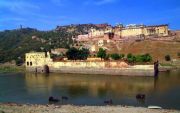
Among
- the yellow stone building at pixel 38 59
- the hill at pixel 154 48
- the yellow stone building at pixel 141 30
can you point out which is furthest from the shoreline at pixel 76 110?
the yellow stone building at pixel 141 30

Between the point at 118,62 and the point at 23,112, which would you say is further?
the point at 118,62

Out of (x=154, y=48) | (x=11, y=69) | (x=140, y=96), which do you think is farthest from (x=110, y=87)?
(x=154, y=48)

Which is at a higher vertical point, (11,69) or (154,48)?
(154,48)

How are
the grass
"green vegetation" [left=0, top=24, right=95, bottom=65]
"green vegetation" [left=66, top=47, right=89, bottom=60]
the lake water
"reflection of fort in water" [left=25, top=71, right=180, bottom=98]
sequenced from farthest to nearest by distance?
"green vegetation" [left=0, top=24, right=95, bottom=65], the grass, "green vegetation" [left=66, top=47, right=89, bottom=60], "reflection of fort in water" [left=25, top=71, right=180, bottom=98], the lake water

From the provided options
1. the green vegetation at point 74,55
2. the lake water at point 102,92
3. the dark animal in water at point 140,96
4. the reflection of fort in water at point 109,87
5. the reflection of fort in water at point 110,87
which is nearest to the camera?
the lake water at point 102,92

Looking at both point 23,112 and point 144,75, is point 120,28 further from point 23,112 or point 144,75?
point 23,112

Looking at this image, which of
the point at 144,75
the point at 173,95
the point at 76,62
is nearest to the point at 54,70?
the point at 76,62

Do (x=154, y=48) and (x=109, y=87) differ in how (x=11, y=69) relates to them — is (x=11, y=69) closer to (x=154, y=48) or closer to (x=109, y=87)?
(x=154, y=48)

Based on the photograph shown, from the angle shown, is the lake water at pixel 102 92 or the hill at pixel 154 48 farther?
the hill at pixel 154 48

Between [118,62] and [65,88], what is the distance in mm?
20756

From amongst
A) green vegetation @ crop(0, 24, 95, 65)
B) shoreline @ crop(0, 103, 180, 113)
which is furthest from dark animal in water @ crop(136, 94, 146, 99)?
green vegetation @ crop(0, 24, 95, 65)

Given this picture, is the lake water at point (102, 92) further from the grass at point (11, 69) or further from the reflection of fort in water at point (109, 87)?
the grass at point (11, 69)

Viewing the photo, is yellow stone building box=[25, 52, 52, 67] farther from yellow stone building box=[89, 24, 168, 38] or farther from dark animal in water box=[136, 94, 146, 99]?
dark animal in water box=[136, 94, 146, 99]

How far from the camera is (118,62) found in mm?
72812
